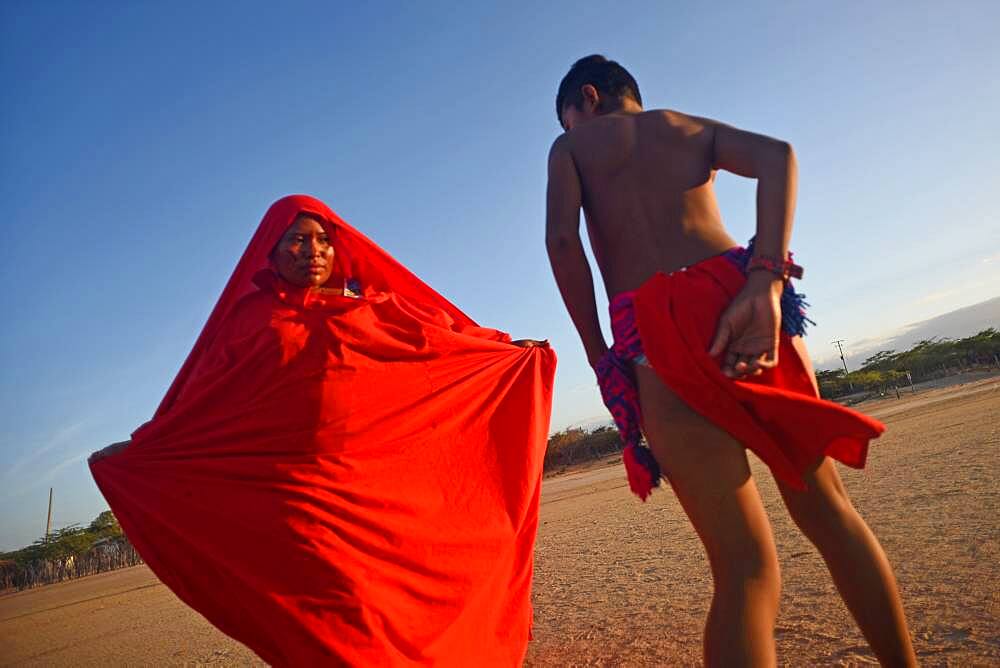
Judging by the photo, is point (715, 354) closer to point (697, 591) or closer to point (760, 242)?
point (760, 242)

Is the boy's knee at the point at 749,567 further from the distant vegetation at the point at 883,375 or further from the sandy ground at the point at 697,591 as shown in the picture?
the distant vegetation at the point at 883,375

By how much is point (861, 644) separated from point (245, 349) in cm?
301


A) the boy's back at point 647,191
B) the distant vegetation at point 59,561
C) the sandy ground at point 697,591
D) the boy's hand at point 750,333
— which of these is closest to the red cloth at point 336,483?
the sandy ground at point 697,591

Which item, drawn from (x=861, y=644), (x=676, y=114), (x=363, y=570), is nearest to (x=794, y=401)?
(x=676, y=114)

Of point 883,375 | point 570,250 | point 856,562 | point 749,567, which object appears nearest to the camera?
point 749,567

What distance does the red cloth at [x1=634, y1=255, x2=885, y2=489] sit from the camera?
143cm

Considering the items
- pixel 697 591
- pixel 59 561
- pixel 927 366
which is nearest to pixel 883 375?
pixel 927 366

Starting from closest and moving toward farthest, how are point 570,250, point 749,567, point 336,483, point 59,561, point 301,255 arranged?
1. point 749,567
2. point 570,250
3. point 336,483
4. point 301,255
5. point 59,561

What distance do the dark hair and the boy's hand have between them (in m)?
0.90

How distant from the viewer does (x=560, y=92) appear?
211 centimetres

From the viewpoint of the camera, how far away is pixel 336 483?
271cm

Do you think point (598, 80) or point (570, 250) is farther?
point (598, 80)

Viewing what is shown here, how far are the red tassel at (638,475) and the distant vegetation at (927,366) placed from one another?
138 ft

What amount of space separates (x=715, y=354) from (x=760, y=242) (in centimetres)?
35
